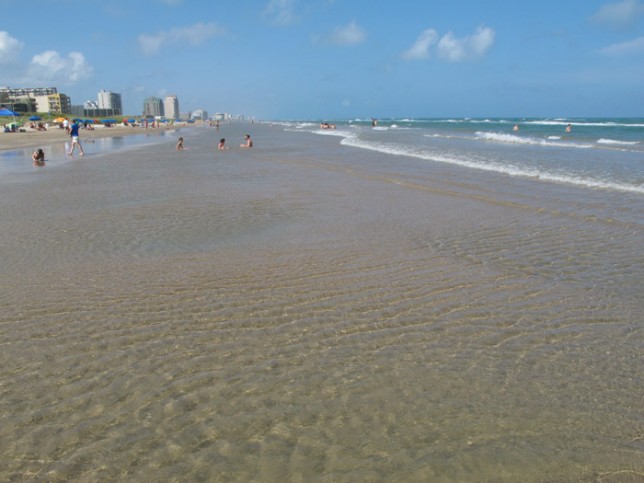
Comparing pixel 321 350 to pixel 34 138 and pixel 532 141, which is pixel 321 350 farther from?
pixel 34 138

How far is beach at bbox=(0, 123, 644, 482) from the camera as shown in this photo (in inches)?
126

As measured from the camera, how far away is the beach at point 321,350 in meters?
3.20

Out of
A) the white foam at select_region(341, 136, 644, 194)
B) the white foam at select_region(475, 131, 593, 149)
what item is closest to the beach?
the white foam at select_region(341, 136, 644, 194)

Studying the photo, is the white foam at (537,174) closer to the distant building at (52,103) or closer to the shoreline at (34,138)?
the shoreline at (34,138)

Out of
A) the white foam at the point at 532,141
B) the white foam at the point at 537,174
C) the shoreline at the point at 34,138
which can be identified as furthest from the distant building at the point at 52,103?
the white foam at the point at 537,174

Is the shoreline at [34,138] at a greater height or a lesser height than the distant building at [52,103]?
lesser

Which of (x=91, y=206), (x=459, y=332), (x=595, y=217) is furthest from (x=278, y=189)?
(x=459, y=332)

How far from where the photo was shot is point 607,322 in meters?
5.32

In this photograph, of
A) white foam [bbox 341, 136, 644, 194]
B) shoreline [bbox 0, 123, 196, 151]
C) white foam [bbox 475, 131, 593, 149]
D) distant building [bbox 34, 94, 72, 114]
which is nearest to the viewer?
white foam [bbox 341, 136, 644, 194]

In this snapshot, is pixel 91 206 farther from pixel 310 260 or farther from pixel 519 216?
pixel 519 216

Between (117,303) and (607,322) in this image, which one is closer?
(607,322)

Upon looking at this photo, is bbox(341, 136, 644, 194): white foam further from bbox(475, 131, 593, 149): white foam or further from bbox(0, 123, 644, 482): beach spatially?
bbox(475, 131, 593, 149): white foam

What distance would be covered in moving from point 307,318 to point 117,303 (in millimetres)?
2309

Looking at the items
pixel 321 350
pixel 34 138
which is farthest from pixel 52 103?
pixel 321 350
